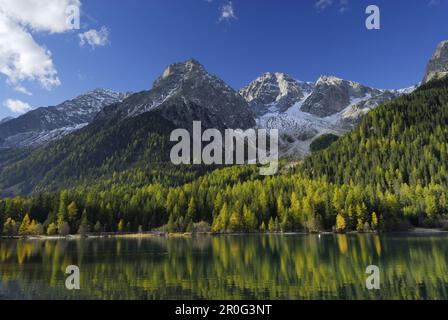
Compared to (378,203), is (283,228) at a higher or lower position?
lower

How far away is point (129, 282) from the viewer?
49.4 m

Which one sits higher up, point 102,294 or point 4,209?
point 4,209

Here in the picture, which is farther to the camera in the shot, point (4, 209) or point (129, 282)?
point (4, 209)

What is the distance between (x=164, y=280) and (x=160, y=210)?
13935 cm

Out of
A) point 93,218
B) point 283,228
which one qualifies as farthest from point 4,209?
point 283,228

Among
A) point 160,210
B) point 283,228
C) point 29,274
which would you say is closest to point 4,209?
point 160,210
